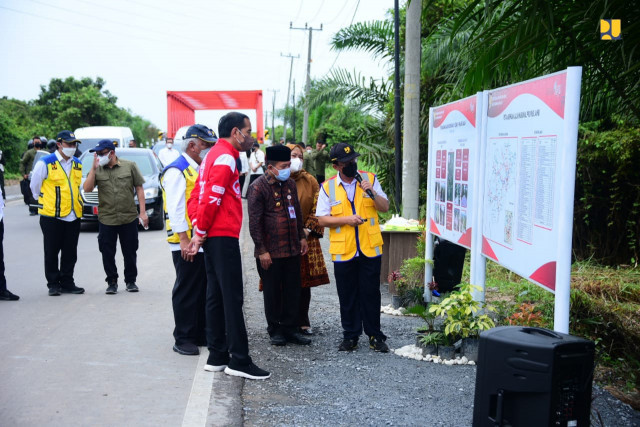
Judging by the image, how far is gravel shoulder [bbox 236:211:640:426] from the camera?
4.92 metres

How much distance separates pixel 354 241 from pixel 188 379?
6.40 feet

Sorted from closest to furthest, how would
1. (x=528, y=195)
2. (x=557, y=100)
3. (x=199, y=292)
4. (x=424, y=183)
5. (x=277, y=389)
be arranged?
(x=557, y=100)
(x=528, y=195)
(x=277, y=389)
(x=199, y=292)
(x=424, y=183)

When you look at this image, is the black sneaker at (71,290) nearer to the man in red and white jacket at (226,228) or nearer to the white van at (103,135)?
the man in red and white jacket at (226,228)

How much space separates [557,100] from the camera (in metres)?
4.51

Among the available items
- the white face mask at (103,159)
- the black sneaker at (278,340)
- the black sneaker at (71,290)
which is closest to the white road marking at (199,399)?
the black sneaker at (278,340)

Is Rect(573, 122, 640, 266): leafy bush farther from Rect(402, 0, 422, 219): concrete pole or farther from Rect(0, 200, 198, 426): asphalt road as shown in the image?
Rect(0, 200, 198, 426): asphalt road

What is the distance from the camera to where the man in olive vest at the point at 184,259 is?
6547 mm

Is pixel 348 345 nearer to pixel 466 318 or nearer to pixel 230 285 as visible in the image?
pixel 466 318

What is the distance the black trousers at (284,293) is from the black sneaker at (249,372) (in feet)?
3.56

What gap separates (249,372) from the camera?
5.85 m

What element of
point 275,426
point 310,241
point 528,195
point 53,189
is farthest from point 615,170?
point 53,189

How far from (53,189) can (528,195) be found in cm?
647

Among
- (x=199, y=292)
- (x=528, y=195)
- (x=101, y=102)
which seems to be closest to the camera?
(x=528, y=195)

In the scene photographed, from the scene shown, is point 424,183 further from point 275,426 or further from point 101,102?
point 101,102
